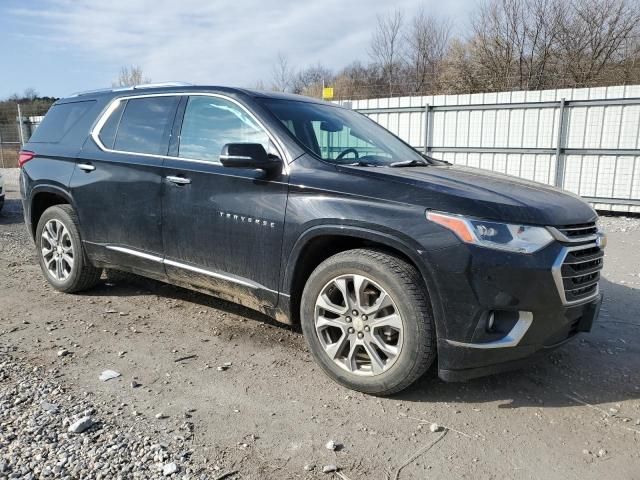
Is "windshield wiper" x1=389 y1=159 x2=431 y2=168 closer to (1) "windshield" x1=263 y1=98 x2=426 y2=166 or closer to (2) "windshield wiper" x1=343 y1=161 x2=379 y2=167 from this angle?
(1) "windshield" x1=263 y1=98 x2=426 y2=166

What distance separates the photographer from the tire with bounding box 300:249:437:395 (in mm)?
2791

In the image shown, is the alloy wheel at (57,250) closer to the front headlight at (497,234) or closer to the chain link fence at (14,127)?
the front headlight at (497,234)

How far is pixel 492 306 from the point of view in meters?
2.64

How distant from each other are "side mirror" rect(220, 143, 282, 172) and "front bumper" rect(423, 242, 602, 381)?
1.20 meters

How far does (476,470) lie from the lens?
237 cm

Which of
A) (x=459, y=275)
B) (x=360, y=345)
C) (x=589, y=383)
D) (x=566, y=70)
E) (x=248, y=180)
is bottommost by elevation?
(x=589, y=383)

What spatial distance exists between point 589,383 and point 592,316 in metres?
0.56

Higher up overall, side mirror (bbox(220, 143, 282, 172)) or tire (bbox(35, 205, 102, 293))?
side mirror (bbox(220, 143, 282, 172))

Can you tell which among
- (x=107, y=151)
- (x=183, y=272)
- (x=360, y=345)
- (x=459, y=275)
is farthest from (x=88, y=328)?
(x=459, y=275)

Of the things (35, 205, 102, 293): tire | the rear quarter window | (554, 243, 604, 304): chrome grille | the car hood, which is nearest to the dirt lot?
(35, 205, 102, 293): tire

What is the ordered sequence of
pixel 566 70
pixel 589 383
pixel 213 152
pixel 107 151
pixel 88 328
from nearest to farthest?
pixel 589 383, pixel 213 152, pixel 88 328, pixel 107 151, pixel 566 70

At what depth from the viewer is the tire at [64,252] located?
4.63 metres

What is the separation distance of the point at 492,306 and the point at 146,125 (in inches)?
121

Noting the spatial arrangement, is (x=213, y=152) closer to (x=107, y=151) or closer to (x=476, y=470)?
(x=107, y=151)
